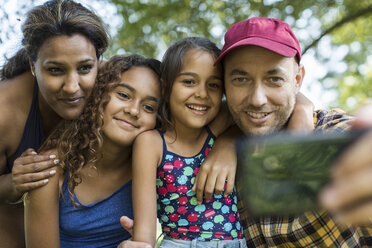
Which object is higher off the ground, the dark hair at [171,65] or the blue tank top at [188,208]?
the dark hair at [171,65]

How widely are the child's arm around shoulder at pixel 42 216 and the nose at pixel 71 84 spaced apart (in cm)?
51

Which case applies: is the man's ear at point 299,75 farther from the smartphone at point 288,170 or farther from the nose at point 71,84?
the smartphone at point 288,170

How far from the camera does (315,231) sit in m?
2.15

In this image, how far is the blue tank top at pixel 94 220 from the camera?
2.47m

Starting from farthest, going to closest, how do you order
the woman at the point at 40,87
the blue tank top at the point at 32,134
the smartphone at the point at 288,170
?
1. the blue tank top at the point at 32,134
2. the woman at the point at 40,87
3. the smartphone at the point at 288,170

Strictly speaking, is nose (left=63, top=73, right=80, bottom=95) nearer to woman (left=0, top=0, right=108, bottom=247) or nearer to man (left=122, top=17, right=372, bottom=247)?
woman (left=0, top=0, right=108, bottom=247)

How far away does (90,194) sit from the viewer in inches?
99.5

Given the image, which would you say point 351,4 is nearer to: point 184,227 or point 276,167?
point 184,227

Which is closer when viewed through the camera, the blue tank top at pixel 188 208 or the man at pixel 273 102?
the man at pixel 273 102

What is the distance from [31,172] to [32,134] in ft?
1.49

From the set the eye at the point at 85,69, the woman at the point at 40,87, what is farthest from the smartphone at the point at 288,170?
the eye at the point at 85,69


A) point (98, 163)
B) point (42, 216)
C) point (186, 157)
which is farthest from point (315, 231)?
point (42, 216)

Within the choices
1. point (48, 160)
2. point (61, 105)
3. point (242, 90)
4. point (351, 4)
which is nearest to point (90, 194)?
point (48, 160)

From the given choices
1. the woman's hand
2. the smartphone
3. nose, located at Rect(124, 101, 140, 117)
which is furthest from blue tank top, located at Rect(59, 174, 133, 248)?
the smartphone
